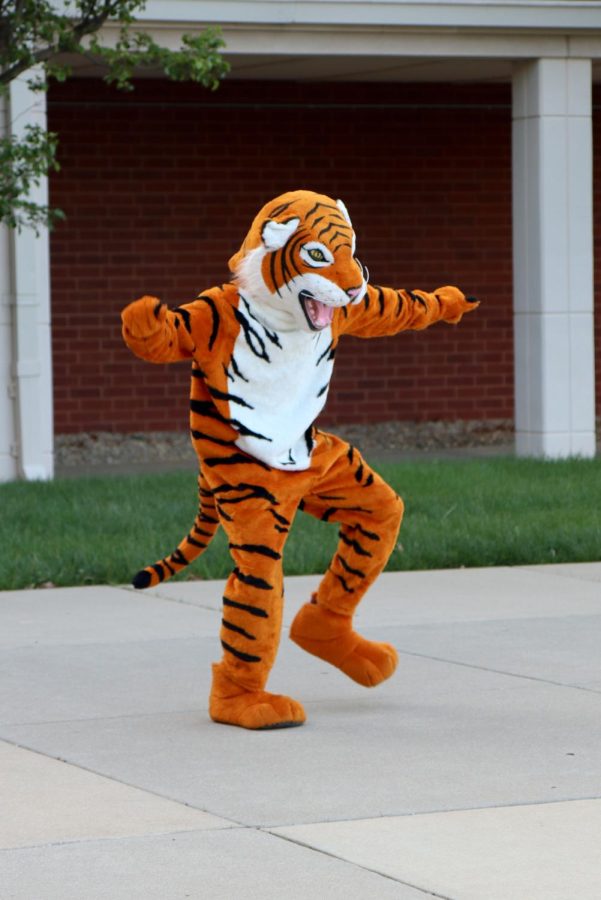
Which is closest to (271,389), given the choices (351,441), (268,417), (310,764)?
(268,417)

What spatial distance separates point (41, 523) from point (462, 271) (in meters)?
7.90

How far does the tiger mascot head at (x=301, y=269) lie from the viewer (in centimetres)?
575

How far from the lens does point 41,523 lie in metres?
10.1

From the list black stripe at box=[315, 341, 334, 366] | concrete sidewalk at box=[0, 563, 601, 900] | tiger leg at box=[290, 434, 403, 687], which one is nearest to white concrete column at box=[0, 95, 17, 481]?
concrete sidewalk at box=[0, 563, 601, 900]

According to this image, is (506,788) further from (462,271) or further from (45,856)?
(462,271)

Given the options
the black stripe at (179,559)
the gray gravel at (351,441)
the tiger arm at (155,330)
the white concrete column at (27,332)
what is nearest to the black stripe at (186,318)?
the tiger arm at (155,330)

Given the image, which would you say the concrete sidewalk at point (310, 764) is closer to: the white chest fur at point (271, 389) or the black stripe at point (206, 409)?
the white chest fur at point (271, 389)

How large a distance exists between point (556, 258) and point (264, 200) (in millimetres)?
3512

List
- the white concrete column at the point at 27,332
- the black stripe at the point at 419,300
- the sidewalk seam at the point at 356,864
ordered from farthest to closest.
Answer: the white concrete column at the point at 27,332 < the black stripe at the point at 419,300 < the sidewalk seam at the point at 356,864

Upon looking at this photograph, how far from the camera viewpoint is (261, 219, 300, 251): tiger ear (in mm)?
5785

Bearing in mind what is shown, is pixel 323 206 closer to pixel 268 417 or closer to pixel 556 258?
pixel 268 417

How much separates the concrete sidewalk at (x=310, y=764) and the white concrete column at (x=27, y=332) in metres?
4.69

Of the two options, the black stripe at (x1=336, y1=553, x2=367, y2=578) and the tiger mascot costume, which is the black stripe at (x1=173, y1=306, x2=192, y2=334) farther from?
the black stripe at (x1=336, y1=553, x2=367, y2=578)

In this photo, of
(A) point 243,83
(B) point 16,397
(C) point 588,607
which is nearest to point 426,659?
(C) point 588,607
